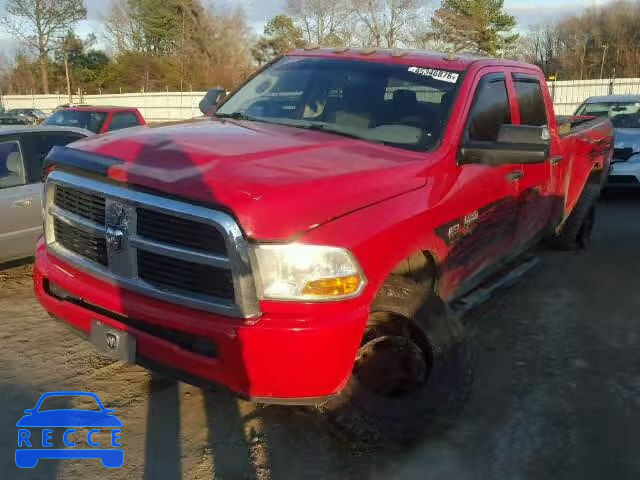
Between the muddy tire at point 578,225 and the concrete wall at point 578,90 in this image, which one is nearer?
the muddy tire at point 578,225

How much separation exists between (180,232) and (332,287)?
27.7 inches

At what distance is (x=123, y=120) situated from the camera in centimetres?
1152

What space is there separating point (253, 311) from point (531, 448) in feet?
5.62

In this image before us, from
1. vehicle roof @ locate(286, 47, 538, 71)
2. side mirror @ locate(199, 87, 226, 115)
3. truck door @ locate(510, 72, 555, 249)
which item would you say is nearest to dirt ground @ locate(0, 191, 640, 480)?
truck door @ locate(510, 72, 555, 249)

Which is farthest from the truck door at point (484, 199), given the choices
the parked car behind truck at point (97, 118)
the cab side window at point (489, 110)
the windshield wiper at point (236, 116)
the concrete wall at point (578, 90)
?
the concrete wall at point (578, 90)

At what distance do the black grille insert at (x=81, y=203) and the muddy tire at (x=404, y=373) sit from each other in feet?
4.65

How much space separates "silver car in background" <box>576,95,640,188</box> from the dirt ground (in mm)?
5344

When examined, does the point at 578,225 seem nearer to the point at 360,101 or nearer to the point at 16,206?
the point at 360,101

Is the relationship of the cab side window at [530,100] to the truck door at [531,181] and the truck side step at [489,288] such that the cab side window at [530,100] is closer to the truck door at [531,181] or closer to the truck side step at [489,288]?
the truck door at [531,181]

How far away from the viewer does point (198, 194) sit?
2.66 m

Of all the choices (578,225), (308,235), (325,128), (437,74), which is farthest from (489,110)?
(578,225)

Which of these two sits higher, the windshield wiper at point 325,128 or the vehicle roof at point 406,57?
the vehicle roof at point 406,57

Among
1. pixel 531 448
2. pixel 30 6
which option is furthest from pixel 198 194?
pixel 30 6

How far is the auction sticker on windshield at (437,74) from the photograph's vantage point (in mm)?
4094
